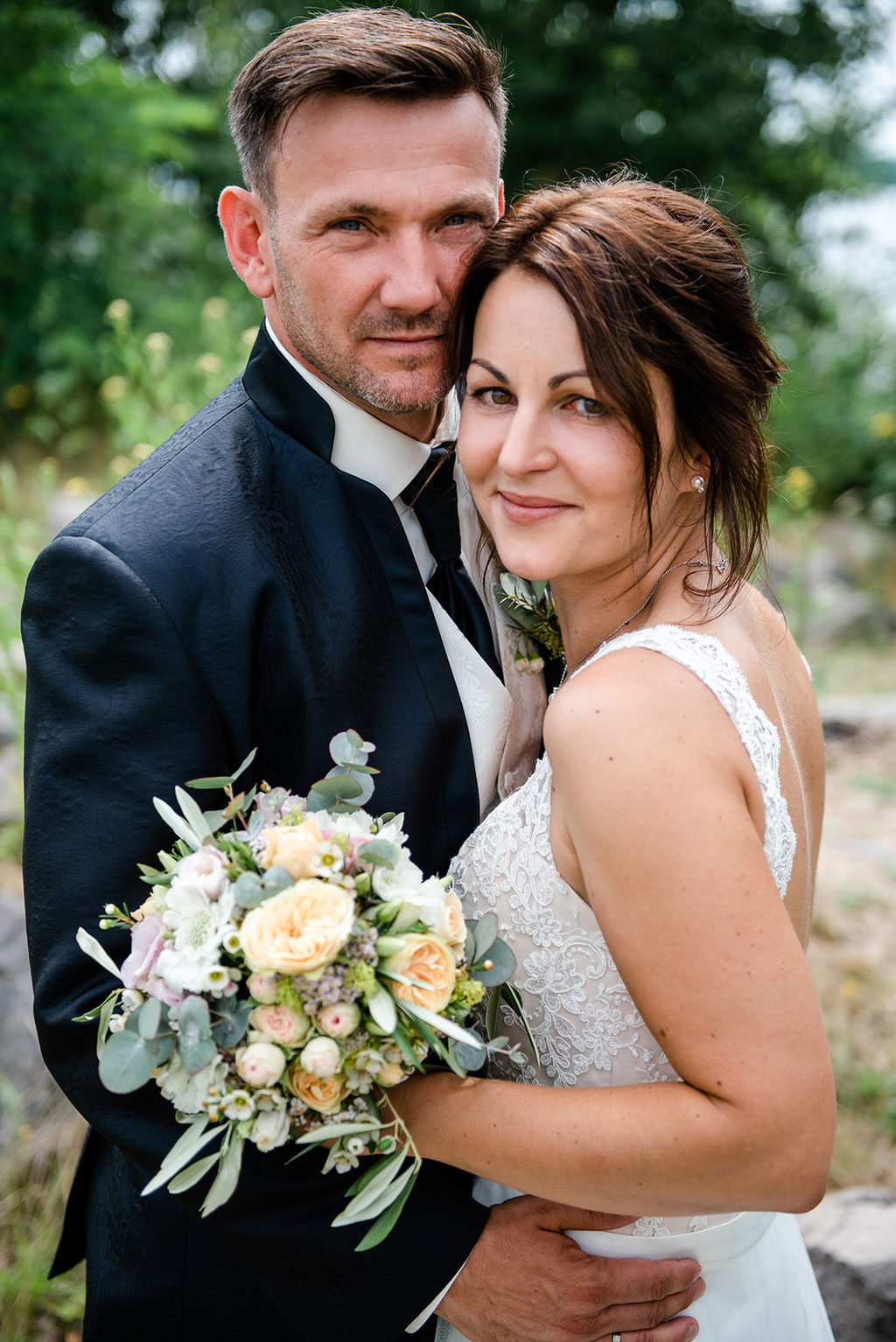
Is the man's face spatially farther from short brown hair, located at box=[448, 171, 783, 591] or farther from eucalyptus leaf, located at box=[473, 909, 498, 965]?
eucalyptus leaf, located at box=[473, 909, 498, 965]

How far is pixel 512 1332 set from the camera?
1796 millimetres

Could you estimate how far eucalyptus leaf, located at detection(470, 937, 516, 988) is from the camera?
62.5 inches

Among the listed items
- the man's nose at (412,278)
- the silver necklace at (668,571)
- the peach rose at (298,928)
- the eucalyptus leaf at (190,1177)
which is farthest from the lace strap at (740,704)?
the eucalyptus leaf at (190,1177)

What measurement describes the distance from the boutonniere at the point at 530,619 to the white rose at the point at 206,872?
965 mm

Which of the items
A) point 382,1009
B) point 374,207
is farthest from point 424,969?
point 374,207

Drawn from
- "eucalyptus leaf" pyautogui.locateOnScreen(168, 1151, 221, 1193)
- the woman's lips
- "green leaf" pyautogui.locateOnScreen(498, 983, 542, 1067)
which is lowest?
"green leaf" pyautogui.locateOnScreen(498, 983, 542, 1067)

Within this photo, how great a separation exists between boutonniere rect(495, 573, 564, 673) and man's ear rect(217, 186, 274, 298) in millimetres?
795

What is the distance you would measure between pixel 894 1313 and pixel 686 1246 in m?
1.27

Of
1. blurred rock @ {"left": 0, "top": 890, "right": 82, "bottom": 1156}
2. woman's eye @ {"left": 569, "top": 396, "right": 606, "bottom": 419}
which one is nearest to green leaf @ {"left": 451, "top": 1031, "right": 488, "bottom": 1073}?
woman's eye @ {"left": 569, "top": 396, "right": 606, "bottom": 419}

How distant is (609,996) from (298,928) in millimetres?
656

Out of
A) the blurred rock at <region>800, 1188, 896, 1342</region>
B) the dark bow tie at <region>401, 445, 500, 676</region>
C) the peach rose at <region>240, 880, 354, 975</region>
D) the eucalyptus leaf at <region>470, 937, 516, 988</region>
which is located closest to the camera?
the peach rose at <region>240, 880, 354, 975</region>

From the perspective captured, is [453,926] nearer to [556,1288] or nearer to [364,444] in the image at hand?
[556,1288]

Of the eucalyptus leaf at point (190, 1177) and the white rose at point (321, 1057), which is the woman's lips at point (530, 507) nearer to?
the white rose at point (321, 1057)

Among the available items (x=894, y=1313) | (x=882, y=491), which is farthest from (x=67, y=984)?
(x=882, y=491)
